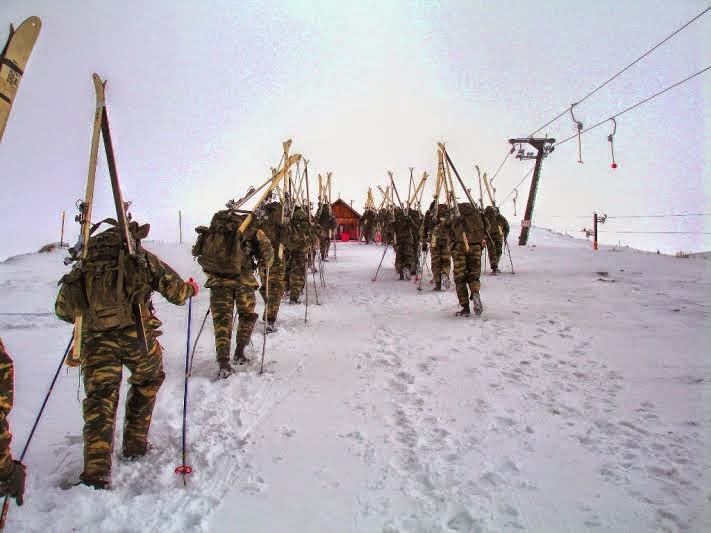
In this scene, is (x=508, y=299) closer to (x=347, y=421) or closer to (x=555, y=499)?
(x=347, y=421)

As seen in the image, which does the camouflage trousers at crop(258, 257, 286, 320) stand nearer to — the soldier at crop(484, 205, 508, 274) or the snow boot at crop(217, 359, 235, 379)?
the snow boot at crop(217, 359, 235, 379)

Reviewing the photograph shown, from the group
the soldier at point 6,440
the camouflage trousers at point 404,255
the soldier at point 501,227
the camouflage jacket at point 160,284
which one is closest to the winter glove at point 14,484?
the soldier at point 6,440

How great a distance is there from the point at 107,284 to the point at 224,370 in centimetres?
249

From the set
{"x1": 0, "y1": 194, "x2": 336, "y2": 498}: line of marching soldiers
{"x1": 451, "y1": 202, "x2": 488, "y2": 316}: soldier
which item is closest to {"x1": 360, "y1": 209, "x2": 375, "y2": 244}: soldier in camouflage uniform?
{"x1": 451, "y1": 202, "x2": 488, "y2": 316}: soldier

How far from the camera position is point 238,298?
5.72m

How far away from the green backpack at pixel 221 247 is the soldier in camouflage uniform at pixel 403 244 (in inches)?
324

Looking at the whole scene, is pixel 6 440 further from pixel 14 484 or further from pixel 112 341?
pixel 112 341

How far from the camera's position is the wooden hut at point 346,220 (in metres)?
42.1

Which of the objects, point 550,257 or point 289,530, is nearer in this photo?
point 289,530

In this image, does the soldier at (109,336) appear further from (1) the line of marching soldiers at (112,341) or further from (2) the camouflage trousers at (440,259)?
(2) the camouflage trousers at (440,259)

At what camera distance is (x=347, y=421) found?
4113 mm

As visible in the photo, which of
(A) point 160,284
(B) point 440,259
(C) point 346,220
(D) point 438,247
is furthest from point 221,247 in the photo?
(C) point 346,220

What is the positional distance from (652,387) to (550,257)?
Answer: 44.7 feet

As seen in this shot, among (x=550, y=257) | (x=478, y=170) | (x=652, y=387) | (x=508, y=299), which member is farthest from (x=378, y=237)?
(x=652, y=387)
